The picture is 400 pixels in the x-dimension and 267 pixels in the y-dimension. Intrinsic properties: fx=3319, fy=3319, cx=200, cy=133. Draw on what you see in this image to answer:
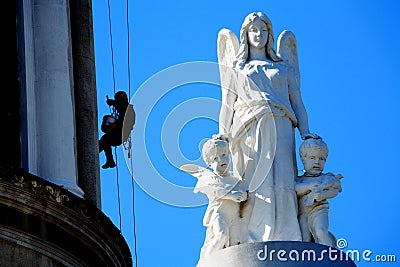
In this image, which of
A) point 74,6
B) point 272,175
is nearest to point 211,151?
point 272,175

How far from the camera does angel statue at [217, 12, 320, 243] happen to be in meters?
45.2

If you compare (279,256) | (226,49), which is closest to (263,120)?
(226,49)

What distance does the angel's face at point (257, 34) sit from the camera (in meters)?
46.8

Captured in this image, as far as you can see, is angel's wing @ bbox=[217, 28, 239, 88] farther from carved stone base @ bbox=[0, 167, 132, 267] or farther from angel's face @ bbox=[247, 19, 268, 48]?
carved stone base @ bbox=[0, 167, 132, 267]

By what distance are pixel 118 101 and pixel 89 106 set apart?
536 millimetres

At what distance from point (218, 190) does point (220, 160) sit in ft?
1.40

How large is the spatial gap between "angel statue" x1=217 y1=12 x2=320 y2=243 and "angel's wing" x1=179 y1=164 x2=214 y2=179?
0.51m

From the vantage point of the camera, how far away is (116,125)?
47.7m

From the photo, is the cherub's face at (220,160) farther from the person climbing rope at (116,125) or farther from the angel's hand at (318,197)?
the person climbing rope at (116,125)

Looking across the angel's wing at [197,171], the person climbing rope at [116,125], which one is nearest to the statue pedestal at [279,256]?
the angel's wing at [197,171]

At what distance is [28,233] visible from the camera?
142 feet

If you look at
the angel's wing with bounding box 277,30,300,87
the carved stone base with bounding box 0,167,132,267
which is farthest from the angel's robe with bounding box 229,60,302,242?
the carved stone base with bounding box 0,167,132,267

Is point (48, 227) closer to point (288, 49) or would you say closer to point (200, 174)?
point (200, 174)

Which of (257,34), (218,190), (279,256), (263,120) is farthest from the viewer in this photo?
(257,34)
